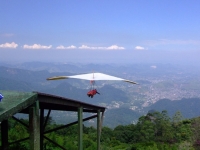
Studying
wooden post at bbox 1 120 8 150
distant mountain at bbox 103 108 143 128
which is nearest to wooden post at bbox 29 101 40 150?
wooden post at bbox 1 120 8 150

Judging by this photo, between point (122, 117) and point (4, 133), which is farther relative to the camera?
point (122, 117)

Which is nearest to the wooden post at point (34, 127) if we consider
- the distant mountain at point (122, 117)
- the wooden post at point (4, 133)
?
the wooden post at point (4, 133)

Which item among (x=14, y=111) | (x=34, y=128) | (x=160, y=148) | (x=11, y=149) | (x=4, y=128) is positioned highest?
(x=14, y=111)

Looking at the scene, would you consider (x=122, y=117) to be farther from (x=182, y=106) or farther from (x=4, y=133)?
(x=4, y=133)

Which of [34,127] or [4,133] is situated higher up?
[34,127]

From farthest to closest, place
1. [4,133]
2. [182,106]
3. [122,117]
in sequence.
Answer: [182,106], [122,117], [4,133]

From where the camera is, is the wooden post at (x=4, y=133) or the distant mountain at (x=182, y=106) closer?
the wooden post at (x=4, y=133)

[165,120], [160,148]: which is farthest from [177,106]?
[160,148]

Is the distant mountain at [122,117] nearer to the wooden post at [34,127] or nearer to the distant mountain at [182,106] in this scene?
the distant mountain at [182,106]

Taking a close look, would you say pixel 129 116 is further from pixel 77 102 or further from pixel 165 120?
pixel 77 102

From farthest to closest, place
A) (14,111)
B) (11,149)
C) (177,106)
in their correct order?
(177,106) → (11,149) → (14,111)

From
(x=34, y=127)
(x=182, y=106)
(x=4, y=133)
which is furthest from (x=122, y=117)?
(x=34, y=127)
